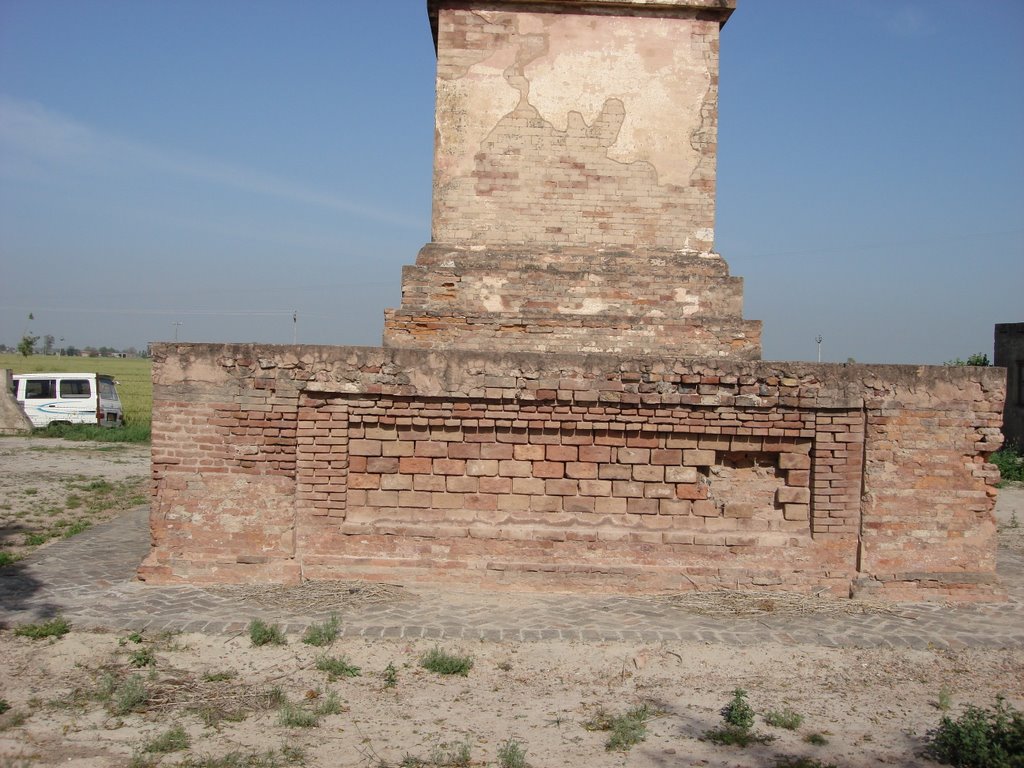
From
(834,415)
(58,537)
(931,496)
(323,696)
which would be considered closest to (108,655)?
(323,696)

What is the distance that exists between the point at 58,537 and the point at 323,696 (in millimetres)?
5936

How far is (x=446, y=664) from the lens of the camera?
5152 millimetres

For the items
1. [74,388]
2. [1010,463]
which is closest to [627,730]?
[1010,463]

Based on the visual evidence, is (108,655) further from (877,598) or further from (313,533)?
(877,598)

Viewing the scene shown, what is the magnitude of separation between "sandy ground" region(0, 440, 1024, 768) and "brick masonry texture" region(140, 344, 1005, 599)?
117 centimetres

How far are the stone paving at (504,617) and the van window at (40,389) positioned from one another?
53.6 feet

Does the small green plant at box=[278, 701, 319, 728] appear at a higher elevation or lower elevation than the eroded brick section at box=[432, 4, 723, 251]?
lower

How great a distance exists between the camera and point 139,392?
136 ft

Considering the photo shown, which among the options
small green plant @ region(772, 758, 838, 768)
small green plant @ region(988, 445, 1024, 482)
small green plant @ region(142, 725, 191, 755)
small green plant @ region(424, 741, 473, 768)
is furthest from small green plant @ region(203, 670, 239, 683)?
small green plant @ region(988, 445, 1024, 482)

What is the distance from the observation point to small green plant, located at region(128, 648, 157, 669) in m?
5.17

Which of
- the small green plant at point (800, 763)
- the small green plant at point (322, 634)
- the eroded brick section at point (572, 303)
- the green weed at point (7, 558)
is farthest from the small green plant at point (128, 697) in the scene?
the eroded brick section at point (572, 303)

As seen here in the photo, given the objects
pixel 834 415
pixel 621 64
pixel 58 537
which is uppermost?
pixel 621 64

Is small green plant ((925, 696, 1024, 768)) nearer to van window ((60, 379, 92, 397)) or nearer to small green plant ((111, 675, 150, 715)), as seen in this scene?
small green plant ((111, 675, 150, 715))

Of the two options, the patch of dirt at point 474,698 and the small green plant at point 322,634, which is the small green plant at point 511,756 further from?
the small green plant at point 322,634
